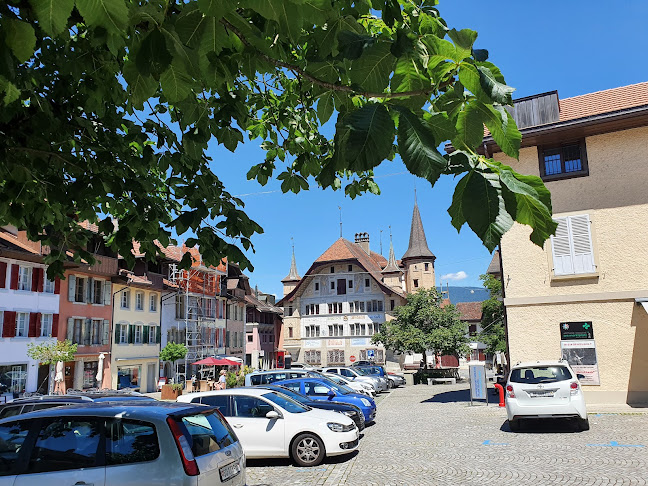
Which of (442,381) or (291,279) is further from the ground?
(291,279)

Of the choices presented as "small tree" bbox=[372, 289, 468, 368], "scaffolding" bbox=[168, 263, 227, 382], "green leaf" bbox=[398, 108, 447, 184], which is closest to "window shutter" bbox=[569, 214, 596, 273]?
"green leaf" bbox=[398, 108, 447, 184]

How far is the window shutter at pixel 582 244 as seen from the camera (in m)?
19.3

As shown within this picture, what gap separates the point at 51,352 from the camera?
29.3 meters

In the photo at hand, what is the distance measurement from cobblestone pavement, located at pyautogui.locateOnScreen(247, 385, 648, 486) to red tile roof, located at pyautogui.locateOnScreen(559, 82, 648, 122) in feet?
35.8

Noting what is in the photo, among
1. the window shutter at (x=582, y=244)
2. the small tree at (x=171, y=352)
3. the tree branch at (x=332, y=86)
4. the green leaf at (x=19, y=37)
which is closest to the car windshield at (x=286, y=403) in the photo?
the tree branch at (x=332, y=86)

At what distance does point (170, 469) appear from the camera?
553 centimetres

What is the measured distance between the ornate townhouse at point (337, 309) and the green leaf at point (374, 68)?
61.2 meters

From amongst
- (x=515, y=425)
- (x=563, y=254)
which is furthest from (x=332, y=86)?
(x=563, y=254)

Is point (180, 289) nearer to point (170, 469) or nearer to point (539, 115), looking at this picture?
point (539, 115)

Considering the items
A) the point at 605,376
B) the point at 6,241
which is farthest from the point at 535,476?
the point at 6,241

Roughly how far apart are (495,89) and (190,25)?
1439 mm

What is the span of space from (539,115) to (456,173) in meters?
20.5

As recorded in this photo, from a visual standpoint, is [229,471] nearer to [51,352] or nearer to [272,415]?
[272,415]

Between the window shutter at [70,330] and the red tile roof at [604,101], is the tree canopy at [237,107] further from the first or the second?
the window shutter at [70,330]
